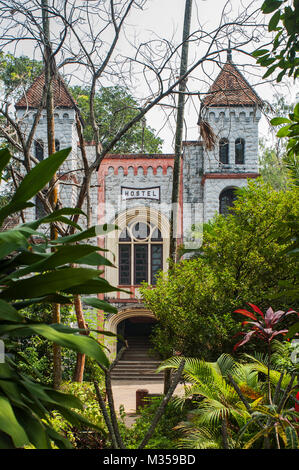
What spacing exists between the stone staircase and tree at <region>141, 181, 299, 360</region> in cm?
753

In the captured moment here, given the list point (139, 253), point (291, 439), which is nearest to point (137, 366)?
point (139, 253)

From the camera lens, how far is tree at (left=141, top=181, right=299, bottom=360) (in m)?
6.79

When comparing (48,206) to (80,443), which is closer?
(80,443)

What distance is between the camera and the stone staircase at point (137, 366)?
1510 centimetres

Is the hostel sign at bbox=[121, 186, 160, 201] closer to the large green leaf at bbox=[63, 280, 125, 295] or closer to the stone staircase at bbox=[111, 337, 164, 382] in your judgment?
the stone staircase at bbox=[111, 337, 164, 382]

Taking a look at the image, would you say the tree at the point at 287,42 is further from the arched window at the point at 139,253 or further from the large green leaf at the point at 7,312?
the arched window at the point at 139,253

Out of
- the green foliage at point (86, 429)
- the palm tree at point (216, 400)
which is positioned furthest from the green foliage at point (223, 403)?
the green foliage at point (86, 429)

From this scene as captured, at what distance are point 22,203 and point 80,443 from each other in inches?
171

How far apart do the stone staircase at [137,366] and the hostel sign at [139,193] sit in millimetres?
5170

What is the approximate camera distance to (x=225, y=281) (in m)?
6.92

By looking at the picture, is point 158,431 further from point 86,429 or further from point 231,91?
point 231,91

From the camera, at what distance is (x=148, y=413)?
7090 mm
